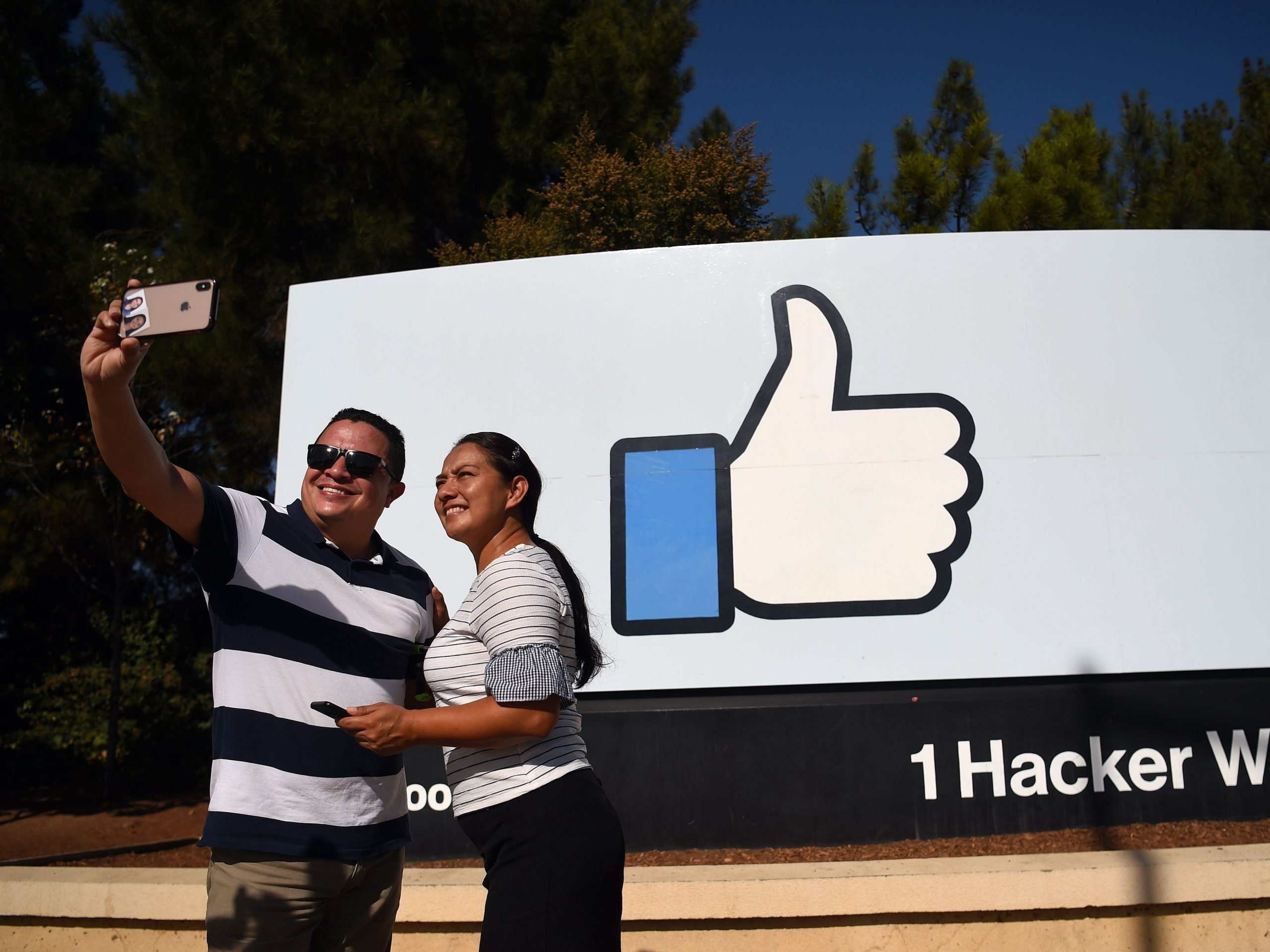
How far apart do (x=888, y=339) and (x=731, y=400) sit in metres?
0.88

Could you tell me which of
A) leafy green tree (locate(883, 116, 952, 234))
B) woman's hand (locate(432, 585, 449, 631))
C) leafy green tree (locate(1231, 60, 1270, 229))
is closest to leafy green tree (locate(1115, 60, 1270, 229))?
leafy green tree (locate(1231, 60, 1270, 229))

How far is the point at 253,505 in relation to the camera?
2.30 m

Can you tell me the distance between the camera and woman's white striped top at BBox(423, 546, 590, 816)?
198 centimetres

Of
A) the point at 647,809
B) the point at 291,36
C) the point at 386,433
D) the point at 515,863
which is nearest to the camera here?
the point at 515,863

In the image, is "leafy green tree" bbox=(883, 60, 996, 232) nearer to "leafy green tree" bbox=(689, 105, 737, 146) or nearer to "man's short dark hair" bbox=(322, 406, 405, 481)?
"leafy green tree" bbox=(689, 105, 737, 146)

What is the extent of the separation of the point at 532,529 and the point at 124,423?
85 centimetres

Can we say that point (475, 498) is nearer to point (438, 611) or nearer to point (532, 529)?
point (532, 529)

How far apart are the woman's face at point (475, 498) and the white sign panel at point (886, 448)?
2.83m

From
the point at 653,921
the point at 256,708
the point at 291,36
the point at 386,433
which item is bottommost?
the point at 653,921

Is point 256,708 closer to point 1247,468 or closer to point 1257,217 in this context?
point 1247,468

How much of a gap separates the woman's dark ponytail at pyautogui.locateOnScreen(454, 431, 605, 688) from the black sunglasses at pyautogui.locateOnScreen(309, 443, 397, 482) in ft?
0.81

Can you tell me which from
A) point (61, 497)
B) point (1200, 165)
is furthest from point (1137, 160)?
point (61, 497)

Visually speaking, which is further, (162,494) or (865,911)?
(865,911)

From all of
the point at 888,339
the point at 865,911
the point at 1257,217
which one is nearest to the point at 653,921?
the point at 865,911
